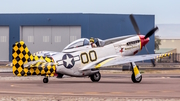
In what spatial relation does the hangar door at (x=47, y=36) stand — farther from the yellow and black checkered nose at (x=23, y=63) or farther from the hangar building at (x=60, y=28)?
the yellow and black checkered nose at (x=23, y=63)

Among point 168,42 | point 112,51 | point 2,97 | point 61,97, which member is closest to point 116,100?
point 61,97

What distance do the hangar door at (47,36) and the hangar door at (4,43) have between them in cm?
254

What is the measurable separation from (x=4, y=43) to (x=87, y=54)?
152 feet

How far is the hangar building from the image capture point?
66938mm

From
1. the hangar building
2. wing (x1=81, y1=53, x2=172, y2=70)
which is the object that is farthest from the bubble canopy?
the hangar building

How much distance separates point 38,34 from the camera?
68.8 metres

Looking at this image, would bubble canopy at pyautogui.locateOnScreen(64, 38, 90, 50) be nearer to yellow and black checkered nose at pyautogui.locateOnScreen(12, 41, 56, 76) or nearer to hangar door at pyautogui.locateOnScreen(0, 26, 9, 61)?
yellow and black checkered nose at pyautogui.locateOnScreen(12, 41, 56, 76)

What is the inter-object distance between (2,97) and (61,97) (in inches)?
84.9

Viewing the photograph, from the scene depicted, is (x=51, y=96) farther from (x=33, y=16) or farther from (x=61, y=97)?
(x=33, y=16)

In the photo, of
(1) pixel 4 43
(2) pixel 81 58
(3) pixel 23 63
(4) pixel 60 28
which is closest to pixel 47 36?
(4) pixel 60 28

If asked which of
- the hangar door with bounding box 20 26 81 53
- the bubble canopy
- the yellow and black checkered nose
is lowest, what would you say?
the yellow and black checkered nose

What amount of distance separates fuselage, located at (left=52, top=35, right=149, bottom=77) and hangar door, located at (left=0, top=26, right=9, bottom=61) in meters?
44.9

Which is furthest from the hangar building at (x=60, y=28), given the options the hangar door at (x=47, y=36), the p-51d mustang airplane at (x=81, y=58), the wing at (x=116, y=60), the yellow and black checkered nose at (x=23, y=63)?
the yellow and black checkered nose at (x=23, y=63)

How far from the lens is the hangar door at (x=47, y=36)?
67.8 m
